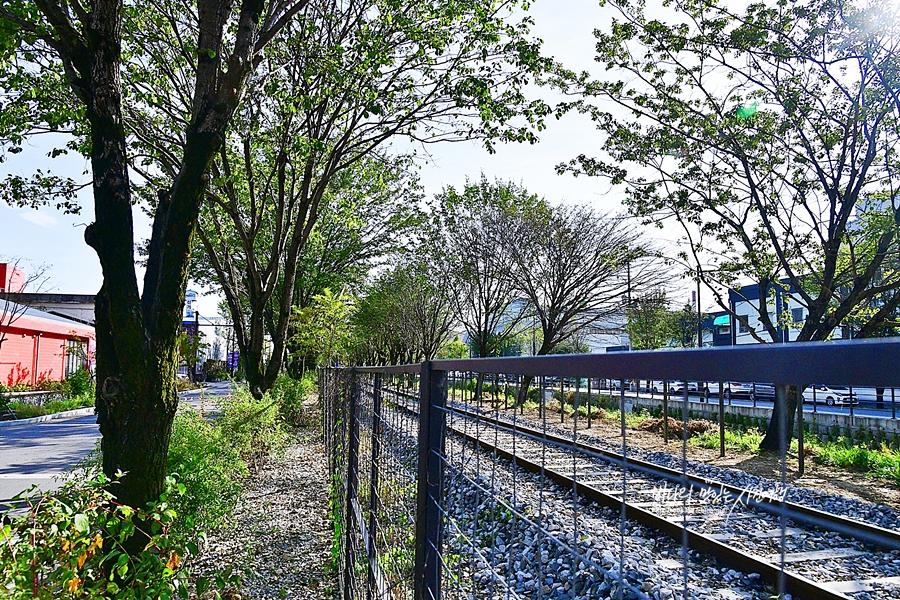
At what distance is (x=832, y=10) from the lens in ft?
35.5

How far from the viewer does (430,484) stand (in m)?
2.13

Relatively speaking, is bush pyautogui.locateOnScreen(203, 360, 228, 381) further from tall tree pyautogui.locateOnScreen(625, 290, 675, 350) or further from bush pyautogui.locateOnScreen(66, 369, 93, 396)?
tall tree pyautogui.locateOnScreen(625, 290, 675, 350)

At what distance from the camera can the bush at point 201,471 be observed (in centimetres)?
561

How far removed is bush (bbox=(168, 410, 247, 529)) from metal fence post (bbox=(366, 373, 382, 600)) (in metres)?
2.08

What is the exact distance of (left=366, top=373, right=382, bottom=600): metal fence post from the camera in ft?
11.6

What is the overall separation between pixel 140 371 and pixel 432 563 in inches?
117

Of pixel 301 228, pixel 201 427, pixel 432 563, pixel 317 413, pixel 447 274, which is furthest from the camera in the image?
pixel 447 274

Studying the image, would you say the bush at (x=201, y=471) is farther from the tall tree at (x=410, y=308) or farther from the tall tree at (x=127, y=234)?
the tall tree at (x=410, y=308)

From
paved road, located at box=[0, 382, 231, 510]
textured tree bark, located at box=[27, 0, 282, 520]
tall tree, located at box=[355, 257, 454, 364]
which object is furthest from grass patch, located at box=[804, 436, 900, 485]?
tall tree, located at box=[355, 257, 454, 364]

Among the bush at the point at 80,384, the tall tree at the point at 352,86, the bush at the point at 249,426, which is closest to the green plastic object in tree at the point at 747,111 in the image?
the tall tree at the point at 352,86

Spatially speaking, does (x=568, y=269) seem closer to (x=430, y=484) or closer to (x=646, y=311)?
(x=646, y=311)

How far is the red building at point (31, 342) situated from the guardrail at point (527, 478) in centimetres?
2320

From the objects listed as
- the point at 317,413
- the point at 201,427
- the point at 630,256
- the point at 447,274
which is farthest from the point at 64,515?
the point at 447,274

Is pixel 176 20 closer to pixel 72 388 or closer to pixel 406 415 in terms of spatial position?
pixel 406 415
